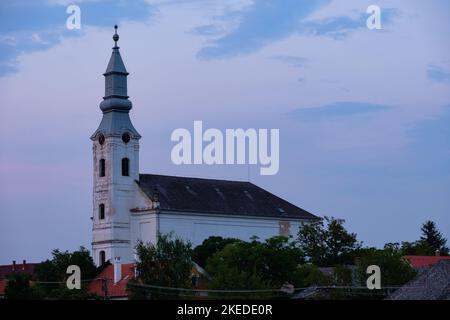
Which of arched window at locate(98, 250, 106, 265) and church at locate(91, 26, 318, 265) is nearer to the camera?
arched window at locate(98, 250, 106, 265)

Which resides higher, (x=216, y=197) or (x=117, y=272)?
(x=216, y=197)

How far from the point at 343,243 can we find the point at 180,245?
748 inches

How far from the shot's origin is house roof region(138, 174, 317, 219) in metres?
98.2

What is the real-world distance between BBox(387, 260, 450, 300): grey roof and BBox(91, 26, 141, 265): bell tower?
45829 millimetres

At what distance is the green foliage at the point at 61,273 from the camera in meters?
65.8

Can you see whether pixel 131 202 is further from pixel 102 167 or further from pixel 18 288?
pixel 18 288

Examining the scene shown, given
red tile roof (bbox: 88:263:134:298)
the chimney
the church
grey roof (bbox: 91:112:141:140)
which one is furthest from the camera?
grey roof (bbox: 91:112:141:140)

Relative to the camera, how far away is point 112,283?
7869 centimetres

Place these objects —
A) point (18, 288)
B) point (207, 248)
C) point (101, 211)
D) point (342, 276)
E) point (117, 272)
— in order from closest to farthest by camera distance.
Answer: point (18, 288) → point (342, 276) → point (117, 272) → point (207, 248) → point (101, 211)

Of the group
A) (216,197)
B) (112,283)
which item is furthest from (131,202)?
(112,283)

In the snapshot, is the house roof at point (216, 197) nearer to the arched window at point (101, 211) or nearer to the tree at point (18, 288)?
the arched window at point (101, 211)

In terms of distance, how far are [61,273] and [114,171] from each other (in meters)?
20.5

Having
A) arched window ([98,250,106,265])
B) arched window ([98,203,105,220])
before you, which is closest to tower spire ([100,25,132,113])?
arched window ([98,203,105,220])

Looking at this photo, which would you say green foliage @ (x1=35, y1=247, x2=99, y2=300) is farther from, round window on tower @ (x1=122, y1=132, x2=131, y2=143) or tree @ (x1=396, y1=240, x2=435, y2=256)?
tree @ (x1=396, y1=240, x2=435, y2=256)
